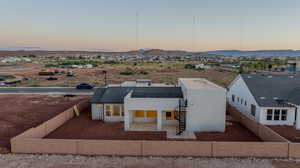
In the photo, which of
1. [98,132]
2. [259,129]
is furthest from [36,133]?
[259,129]

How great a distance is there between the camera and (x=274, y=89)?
68.6 ft

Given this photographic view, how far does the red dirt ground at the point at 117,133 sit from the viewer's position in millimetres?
16237

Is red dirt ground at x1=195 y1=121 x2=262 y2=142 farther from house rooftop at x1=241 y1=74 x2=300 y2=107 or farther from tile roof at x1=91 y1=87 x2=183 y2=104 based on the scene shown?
tile roof at x1=91 y1=87 x2=183 y2=104

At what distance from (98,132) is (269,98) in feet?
54.2

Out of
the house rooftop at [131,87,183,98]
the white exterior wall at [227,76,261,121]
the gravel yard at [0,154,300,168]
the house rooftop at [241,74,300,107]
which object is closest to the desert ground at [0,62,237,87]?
the white exterior wall at [227,76,261,121]

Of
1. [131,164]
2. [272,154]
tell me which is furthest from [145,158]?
[272,154]

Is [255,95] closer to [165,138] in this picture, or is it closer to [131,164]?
[165,138]

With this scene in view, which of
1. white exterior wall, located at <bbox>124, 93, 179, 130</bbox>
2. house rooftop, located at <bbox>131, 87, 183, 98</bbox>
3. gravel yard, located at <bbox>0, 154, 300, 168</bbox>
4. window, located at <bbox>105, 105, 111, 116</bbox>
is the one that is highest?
house rooftop, located at <bbox>131, 87, 183, 98</bbox>

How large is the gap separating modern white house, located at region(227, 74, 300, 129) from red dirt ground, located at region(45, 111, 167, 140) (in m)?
9.74

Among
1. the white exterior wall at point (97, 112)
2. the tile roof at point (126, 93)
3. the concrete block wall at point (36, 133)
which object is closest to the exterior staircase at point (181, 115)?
the tile roof at point (126, 93)

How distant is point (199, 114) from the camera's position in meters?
17.6

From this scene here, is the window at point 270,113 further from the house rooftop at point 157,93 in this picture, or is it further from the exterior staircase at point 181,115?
the house rooftop at point 157,93

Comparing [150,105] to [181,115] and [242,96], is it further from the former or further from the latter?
[242,96]

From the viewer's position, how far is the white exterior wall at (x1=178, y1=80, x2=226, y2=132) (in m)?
17.4
